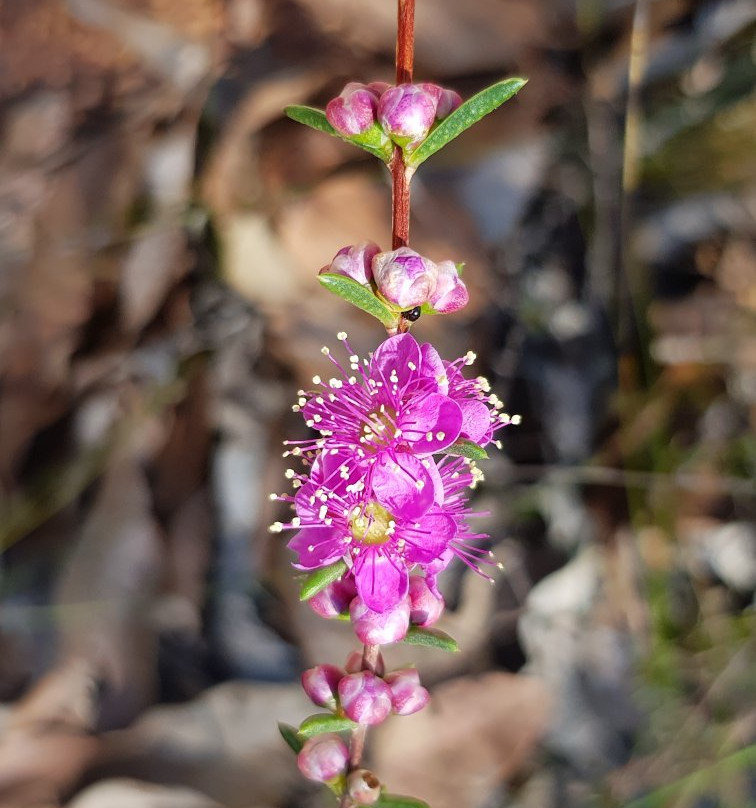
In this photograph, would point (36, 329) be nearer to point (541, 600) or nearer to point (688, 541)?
point (541, 600)

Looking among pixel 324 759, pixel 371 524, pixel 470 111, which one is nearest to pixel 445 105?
pixel 470 111

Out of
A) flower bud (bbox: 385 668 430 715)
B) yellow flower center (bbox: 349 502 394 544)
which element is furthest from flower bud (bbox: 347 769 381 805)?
yellow flower center (bbox: 349 502 394 544)

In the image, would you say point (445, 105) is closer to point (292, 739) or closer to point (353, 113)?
point (353, 113)

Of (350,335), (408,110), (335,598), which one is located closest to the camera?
(408,110)

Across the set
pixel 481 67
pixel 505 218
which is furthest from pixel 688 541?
pixel 481 67

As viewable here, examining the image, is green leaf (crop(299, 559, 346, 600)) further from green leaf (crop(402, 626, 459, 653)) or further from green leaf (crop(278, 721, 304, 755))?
green leaf (crop(278, 721, 304, 755))

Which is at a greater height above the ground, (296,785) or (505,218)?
(505,218)
